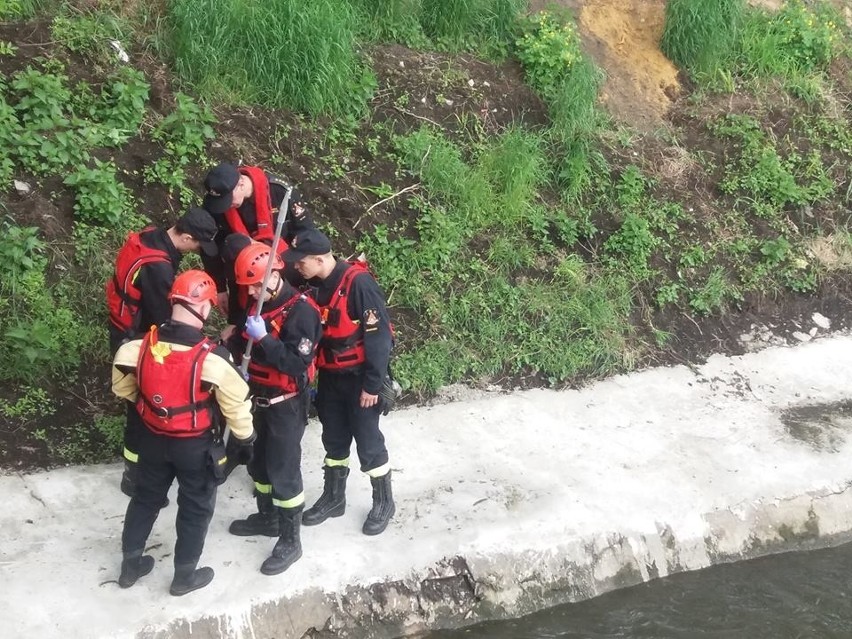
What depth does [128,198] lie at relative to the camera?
6.07m

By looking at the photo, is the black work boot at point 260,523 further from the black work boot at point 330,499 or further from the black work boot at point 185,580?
the black work boot at point 185,580

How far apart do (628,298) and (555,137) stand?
1766mm

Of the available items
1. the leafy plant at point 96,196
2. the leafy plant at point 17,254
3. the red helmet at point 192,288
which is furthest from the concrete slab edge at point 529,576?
the leafy plant at point 96,196

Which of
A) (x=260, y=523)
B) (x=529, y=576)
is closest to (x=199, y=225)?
(x=260, y=523)

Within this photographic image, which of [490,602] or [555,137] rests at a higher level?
[555,137]

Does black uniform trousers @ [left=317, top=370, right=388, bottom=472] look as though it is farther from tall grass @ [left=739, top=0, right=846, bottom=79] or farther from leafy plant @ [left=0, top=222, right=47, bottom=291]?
tall grass @ [left=739, top=0, right=846, bottom=79]

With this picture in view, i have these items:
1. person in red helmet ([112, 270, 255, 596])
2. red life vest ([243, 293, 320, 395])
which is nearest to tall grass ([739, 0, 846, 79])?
red life vest ([243, 293, 320, 395])

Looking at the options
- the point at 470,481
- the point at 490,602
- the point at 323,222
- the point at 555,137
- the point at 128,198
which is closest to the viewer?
the point at 490,602

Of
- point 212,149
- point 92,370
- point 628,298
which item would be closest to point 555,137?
point 628,298

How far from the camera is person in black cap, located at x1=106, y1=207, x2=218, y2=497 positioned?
14.5ft

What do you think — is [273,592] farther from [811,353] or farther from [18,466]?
[811,353]

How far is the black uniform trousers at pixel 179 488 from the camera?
150 inches

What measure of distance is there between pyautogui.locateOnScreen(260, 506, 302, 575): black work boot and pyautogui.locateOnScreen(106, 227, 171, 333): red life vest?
128cm

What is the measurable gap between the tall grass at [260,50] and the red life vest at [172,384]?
3729mm
